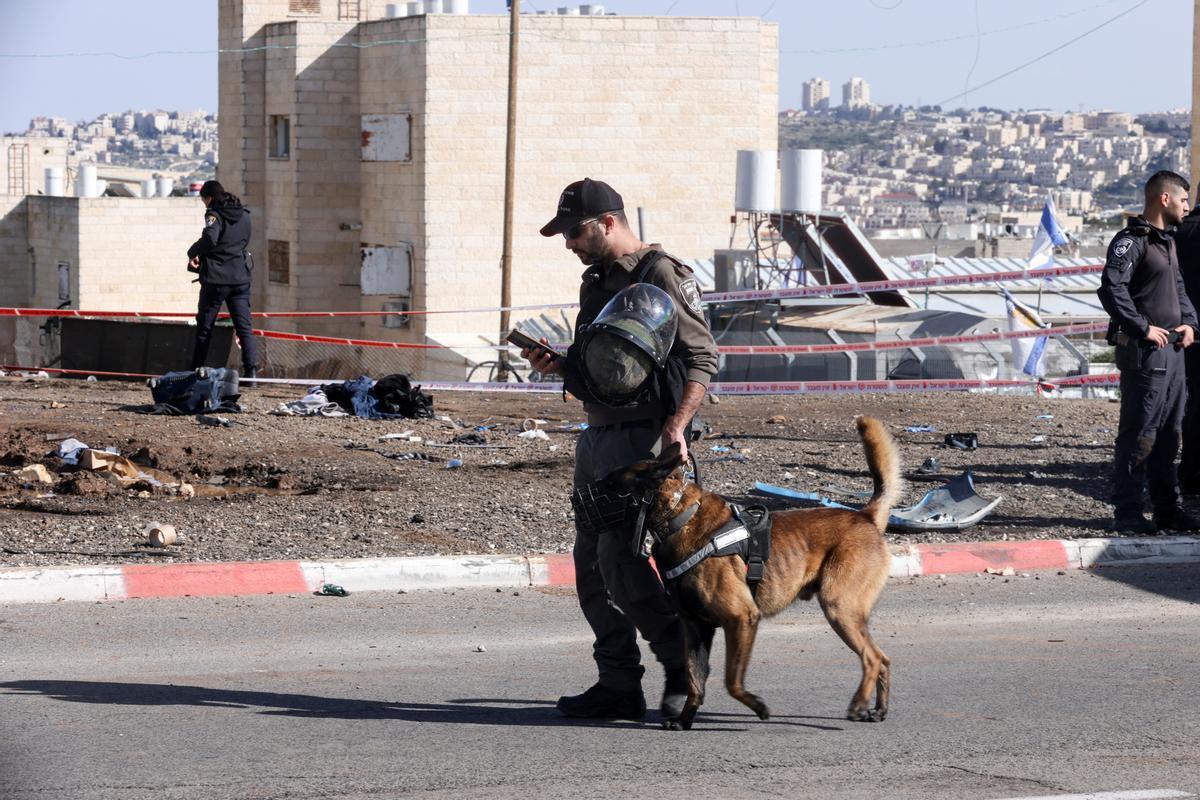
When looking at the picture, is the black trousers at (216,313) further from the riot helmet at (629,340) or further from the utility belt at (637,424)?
the riot helmet at (629,340)

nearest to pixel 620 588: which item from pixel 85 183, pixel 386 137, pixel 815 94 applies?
pixel 386 137

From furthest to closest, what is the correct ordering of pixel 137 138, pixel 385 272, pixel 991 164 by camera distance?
pixel 991 164 → pixel 137 138 → pixel 385 272

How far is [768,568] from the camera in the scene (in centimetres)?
532

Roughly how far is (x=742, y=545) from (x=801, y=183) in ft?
84.8

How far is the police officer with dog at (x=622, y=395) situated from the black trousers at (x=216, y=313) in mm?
10229

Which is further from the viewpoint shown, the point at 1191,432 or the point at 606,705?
the point at 1191,432

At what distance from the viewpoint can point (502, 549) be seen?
883cm

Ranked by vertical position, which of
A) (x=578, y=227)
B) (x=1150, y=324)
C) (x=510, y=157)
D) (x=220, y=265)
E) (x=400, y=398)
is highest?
(x=510, y=157)

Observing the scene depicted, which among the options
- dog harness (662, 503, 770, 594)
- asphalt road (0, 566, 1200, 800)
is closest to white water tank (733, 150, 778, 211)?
asphalt road (0, 566, 1200, 800)

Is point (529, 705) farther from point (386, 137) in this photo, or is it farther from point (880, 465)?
point (386, 137)

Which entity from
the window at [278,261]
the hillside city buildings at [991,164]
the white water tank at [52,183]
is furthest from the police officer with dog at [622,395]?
the hillside city buildings at [991,164]

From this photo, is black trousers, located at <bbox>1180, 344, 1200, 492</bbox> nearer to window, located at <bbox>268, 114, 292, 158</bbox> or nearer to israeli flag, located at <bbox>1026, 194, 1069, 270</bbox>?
israeli flag, located at <bbox>1026, 194, 1069, 270</bbox>

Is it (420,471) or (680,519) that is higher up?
(680,519)

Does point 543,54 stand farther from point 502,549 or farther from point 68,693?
point 68,693
